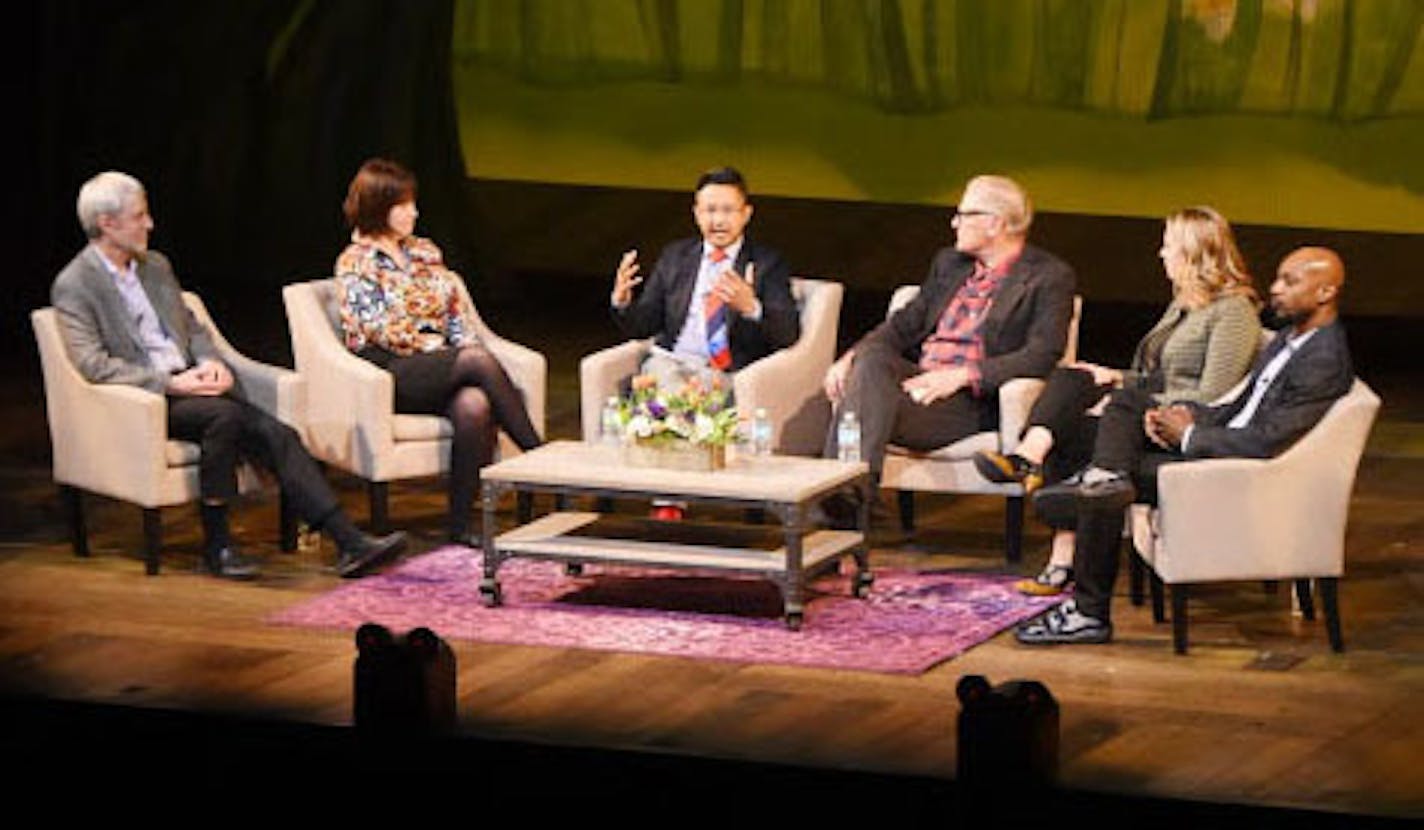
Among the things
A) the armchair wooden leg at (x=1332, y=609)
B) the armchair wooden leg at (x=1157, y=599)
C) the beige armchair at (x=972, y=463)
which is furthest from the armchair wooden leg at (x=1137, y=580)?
the armchair wooden leg at (x=1332, y=609)

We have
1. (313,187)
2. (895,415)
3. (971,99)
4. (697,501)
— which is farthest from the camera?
(313,187)

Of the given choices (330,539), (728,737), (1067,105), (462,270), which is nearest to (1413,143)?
(1067,105)

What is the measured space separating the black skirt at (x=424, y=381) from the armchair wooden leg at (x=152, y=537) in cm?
86

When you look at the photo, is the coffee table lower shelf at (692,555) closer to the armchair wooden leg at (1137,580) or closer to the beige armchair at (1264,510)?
the armchair wooden leg at (1137,580)

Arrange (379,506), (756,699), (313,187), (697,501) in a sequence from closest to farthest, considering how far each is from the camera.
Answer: (756,699) → (697,501) → (379,506) → (313,187)

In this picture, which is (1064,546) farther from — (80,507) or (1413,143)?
(1413,143)

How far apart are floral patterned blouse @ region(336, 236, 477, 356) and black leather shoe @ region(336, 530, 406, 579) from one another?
78 centimetres

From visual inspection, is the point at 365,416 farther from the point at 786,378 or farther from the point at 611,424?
the point at 786,378

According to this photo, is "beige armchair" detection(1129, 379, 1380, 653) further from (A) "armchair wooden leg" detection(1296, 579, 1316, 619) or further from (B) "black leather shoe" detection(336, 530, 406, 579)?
(B) "black leather shoe" detection(336, 530, 406, 579)

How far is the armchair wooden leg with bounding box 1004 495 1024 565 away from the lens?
361 inches

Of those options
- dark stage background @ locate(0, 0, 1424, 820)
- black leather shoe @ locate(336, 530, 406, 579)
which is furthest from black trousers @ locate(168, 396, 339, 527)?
dark stage background @ locate(0, 0, 1424, 820)

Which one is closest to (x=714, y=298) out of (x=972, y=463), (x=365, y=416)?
(x=972, y=463)

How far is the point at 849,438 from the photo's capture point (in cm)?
911

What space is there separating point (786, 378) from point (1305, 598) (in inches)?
69.8
